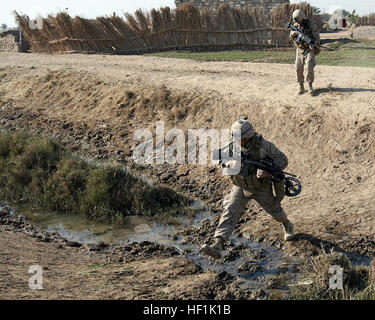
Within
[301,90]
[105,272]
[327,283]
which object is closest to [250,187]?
[327,283]

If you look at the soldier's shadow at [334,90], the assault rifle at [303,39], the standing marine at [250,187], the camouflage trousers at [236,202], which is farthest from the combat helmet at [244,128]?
the soldier's shadow at [334,90]

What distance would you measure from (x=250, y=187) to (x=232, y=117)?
4.96 m

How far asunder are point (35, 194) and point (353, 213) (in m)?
5.37

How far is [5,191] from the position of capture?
9.40 m

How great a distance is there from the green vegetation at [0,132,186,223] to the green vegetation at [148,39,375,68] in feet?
26.4

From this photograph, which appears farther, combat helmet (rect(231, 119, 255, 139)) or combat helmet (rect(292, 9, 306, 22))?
combat helmet (rect(292, 9, 306, 22))

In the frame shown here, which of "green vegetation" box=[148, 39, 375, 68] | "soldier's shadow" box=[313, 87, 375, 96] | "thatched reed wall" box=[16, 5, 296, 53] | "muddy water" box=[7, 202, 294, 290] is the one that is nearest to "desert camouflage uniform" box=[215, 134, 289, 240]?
"muddy water" box=[7, 202, 294, 290]

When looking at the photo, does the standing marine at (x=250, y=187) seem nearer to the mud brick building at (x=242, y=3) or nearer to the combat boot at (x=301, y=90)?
the combat boot at (x=301, y=90)

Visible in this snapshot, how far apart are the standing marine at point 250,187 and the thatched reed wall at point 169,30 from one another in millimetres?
16071

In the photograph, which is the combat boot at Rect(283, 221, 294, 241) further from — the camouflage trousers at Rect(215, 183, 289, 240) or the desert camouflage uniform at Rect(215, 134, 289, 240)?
the camouflage trousers at Rect(215, 183, 289, 240)

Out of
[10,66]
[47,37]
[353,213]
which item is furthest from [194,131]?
[47,37]

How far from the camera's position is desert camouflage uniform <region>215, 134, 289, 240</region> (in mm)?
5609
